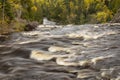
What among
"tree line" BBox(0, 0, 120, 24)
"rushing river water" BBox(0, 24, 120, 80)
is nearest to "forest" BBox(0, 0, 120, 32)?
"tree line" BBox(0, 0, 120, 24)

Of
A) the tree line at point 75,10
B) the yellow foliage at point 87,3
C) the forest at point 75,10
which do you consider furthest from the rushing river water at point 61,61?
the yellow foliage at point 87,3

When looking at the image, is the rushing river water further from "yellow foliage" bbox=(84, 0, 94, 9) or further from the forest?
"yellow foliage" bbox=(84, 0, 94, 9)

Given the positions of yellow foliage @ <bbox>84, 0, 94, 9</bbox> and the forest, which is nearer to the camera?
the forest

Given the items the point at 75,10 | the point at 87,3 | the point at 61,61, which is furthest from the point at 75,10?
the point at 61,61

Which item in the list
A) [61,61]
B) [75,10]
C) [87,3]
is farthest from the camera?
[75,10]

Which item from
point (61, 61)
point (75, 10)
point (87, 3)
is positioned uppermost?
point (61, 61)

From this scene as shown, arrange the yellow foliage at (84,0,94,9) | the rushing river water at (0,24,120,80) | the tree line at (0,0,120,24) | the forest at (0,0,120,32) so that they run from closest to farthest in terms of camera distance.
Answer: the rushing river water at (0,24,120,80) < the forest at (0,0,120,32) < the tree line at (0,0,120,24) < the yellow foliage at (84,0,94,9)

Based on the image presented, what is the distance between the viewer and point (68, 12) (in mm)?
107500

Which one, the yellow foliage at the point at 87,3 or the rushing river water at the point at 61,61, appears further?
the yellow foliage at the point at 87,3

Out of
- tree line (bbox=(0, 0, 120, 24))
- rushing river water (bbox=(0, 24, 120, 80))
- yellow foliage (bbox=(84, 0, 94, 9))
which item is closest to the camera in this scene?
rushing river water (bbox=(0, 24, 120, 80))

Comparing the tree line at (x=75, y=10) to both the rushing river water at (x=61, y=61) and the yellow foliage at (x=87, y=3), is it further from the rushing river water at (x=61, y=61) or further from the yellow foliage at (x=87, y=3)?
the rushing river water at (x=61, y=61)

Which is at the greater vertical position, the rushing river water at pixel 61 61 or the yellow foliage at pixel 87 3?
the rushing river water at pixel 61 61

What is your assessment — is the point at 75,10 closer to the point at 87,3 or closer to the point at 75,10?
the point at 75,10

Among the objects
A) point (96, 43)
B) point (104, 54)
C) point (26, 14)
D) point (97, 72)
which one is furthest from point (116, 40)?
point (26, 14)
